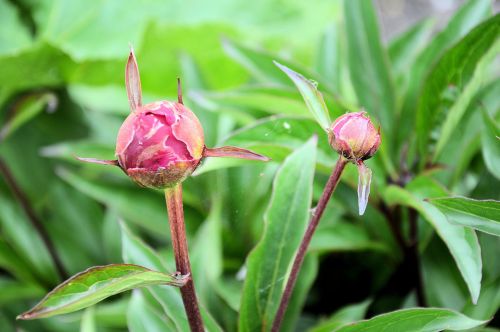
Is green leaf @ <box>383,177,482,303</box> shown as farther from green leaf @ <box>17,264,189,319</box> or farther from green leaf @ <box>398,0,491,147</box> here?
green leaf @ <box>17,264,189,319</box>

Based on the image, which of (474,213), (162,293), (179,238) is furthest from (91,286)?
(474,213)

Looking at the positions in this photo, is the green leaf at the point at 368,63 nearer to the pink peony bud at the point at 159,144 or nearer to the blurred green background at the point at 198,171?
the blurred green background at the point at 198,171

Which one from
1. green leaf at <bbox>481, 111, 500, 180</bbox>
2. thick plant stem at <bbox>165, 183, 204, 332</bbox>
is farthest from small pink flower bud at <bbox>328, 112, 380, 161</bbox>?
green leaf at <bbox>481, 111, 500, 180</bbox>

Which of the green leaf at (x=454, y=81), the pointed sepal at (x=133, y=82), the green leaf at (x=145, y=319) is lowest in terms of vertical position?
the green leaf at (x=145, y=319)

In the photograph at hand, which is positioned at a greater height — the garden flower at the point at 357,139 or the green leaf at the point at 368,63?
the green leaf at the point at 368,63


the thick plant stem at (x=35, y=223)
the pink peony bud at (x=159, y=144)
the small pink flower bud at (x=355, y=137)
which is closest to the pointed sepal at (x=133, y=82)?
the pink peony bud at (x=159, y=144)

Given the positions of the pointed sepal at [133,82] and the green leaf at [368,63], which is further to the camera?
the green leaf at [368,63]
